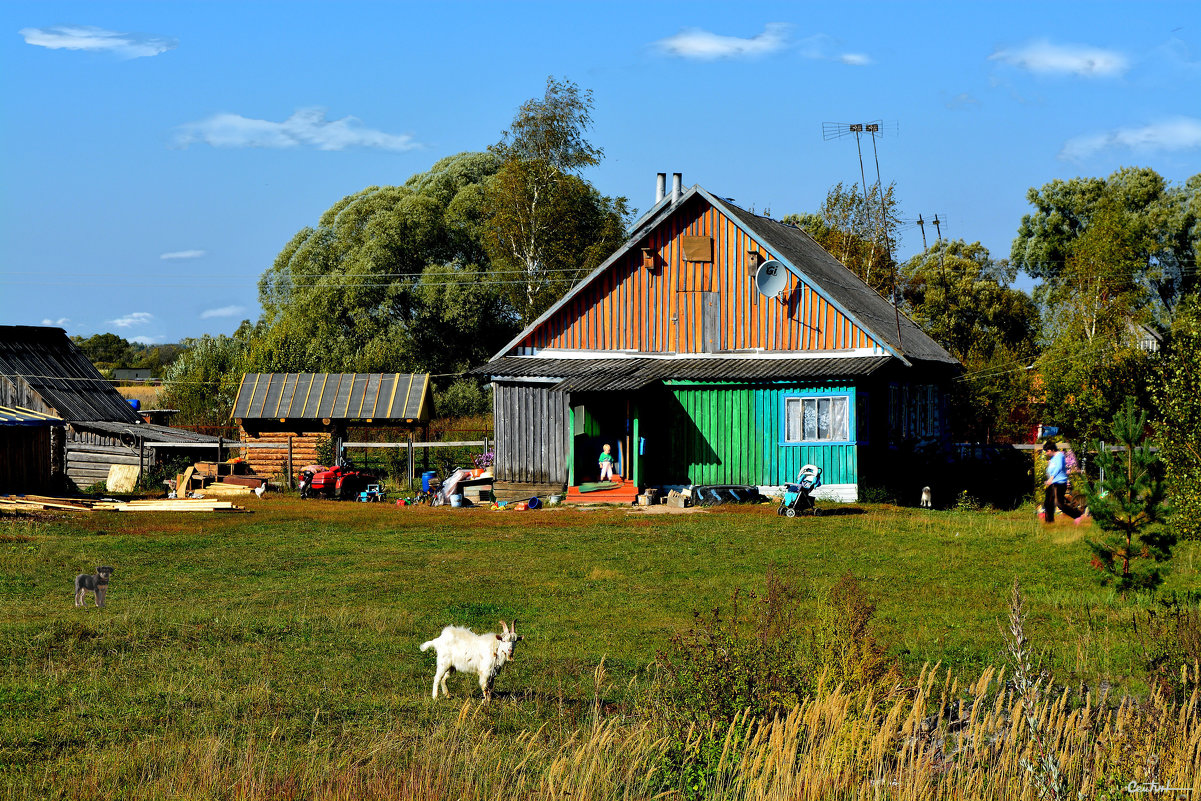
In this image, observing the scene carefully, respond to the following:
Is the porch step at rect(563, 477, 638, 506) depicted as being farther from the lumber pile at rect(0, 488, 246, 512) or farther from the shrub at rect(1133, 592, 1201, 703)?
the shrub at rect(1133, 592, 1201, 703)

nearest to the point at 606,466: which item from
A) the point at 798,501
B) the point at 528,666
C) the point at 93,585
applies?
the point at 798,501

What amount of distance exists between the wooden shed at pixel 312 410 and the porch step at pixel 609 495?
7.86 meters

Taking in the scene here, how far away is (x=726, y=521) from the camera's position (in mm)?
24203

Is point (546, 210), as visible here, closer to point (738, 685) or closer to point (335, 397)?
point (335, 397)

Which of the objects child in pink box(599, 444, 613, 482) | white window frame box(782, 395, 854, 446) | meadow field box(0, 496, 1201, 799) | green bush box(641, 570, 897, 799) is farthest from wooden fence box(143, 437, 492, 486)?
green bush box(641, 570, 897, 799)

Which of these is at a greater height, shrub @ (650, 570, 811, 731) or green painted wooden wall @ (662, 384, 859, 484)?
green painted wooden wall @ (662, 384, 859, 484)

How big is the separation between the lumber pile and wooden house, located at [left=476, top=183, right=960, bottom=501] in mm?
7657

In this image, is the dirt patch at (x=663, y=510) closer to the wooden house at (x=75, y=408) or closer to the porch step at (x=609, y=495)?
the porch step at (x=609, y=495)

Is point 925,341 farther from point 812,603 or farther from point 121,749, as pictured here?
point 121,749

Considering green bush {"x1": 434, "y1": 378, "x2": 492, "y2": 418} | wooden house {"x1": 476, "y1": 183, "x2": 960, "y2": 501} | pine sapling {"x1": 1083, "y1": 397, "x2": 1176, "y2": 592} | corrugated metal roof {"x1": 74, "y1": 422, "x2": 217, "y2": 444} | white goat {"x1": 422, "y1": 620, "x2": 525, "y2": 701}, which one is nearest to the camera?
white goat {"x1": 422, "y1": 620, "x2": 525, "y2": 701}

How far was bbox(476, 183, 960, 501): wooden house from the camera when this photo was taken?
28.7m

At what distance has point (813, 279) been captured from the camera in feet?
97.1

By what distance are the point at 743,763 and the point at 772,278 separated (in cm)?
2357

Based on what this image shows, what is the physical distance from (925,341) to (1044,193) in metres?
36.2
